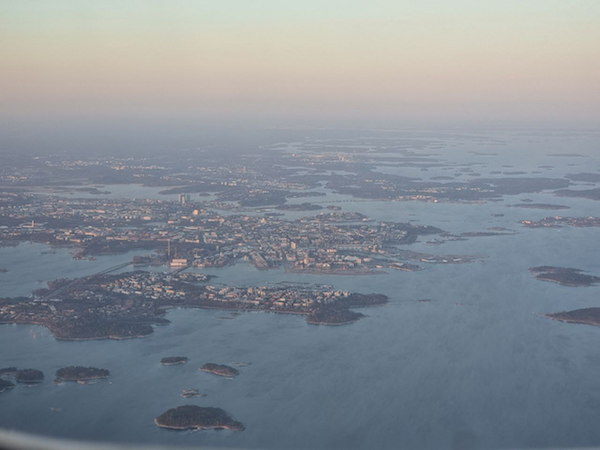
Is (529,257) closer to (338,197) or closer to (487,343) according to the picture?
(487,343)

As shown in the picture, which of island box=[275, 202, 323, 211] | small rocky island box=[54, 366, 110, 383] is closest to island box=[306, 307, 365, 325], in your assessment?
small rocky island box=[54, 366, 110, 383]

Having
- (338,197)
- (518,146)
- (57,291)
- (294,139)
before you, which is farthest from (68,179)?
(518,146)

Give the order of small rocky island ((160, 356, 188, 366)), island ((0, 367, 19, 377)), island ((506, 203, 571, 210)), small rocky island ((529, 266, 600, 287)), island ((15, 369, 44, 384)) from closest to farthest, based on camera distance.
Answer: island ((15, 369, 44, 384)) < island ((0, 367, 19, 377)) < small rocky island ((160, 356, 188, 366)) < small rocky island ((529, 266, 600, 287)) < island ((506, 203, 571, 210))

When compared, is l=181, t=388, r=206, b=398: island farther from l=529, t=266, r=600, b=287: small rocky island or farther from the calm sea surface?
l=529, t=266, r=600, b=287: small rocky island

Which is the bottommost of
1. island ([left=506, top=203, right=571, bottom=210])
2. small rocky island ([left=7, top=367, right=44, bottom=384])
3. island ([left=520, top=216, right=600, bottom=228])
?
small rocky island ([left=7, top=367, right=44, bottom=384])

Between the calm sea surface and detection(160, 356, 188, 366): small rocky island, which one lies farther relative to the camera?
detection(160, 356, 188, 366): small rocky island

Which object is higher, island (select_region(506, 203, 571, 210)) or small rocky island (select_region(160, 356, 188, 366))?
island (select_region(506, 203, 571, 210))

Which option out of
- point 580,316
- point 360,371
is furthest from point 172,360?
point 580,316
